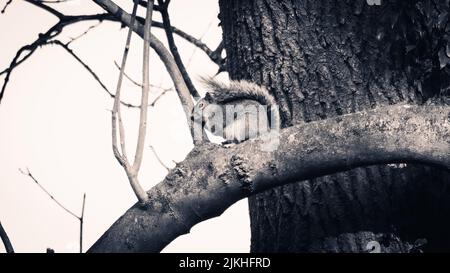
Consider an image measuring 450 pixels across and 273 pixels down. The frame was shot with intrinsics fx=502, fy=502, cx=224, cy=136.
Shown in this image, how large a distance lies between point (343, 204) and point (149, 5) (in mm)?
826

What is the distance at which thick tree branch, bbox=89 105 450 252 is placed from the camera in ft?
4.03

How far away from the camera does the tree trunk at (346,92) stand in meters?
1.49

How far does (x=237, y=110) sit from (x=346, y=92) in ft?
4.33

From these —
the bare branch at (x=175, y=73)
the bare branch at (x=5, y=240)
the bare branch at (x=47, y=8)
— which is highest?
the bare branch at (x=47, y=8)

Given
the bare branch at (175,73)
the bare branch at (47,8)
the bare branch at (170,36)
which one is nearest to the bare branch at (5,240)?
the bare branch at (175,73)

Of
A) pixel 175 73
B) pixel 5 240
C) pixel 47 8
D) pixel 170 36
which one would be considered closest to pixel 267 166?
Answer: pixel 175 73

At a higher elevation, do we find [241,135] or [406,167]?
[241,135]

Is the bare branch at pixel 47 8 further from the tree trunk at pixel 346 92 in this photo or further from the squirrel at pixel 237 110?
the tree trunk at pixel 346 92

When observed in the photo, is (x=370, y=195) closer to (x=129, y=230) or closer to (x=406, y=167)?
(x=406, y=167)

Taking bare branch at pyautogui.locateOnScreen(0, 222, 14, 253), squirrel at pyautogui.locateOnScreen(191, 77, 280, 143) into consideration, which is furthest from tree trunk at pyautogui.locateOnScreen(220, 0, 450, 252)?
bare branch at pyautogui.locateOnScreen(0, 222, 14, 253)

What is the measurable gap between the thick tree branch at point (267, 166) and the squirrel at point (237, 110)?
241 millimetres

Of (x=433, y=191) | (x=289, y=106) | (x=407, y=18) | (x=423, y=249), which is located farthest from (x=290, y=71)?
(x=423, y=249)

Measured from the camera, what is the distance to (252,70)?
1.76 metres

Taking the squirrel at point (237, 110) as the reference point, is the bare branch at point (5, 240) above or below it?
below
